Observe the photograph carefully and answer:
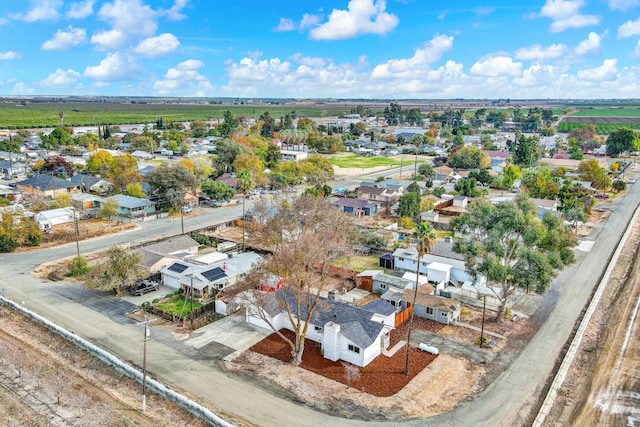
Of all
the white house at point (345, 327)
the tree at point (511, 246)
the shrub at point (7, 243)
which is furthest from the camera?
the shrub at point (7, 243)

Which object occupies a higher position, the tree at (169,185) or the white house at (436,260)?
the tree at (169,185)

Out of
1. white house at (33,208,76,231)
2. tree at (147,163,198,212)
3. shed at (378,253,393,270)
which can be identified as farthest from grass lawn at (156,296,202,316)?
tree at (147,163,198,212)

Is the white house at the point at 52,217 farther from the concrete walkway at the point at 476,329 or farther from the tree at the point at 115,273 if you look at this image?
the concrete walkway at the point at 476,329

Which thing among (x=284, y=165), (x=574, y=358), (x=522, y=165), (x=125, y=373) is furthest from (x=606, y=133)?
(x=125, y=373)

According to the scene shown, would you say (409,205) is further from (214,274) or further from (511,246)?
(214,274)

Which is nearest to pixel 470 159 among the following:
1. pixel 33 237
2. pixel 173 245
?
pixel 173 245

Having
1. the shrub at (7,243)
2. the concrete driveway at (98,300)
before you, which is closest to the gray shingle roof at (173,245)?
the concrete driveway at (98,300)

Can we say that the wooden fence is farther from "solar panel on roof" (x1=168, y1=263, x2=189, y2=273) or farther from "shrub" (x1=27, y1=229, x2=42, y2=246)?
"shrub" (x1=27, y1=229, x2=42, y2=246)
